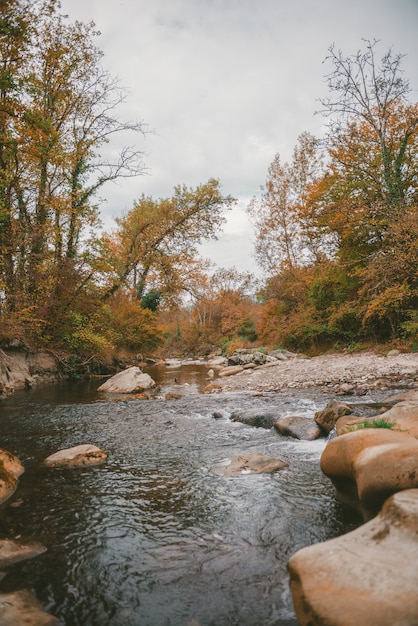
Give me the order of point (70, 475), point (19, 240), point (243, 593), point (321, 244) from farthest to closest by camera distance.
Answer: point (321, 244) → point (19, 240) → point (70, 475) → point (243, 593)

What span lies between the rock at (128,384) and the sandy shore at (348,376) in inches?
127

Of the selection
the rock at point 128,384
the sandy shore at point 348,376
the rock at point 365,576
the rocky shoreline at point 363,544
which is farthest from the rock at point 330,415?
the rock at point 128,384

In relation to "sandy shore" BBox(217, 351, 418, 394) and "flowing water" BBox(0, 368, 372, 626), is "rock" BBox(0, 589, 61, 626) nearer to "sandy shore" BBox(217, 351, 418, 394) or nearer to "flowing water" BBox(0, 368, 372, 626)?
"flowing water" BBox(0, 368, 372, 626)

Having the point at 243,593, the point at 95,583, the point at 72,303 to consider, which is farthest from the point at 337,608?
the point at 72,303

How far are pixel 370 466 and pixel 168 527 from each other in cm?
205

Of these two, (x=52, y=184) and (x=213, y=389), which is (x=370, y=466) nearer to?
(x=213, y=389)

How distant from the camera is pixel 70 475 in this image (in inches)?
189

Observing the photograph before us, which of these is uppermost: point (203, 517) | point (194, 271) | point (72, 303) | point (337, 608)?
point (194, 271)

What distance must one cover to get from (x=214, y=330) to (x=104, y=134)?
28.7 meters

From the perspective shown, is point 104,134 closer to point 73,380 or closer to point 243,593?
point 73,380

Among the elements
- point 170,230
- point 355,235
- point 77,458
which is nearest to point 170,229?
point 170,230

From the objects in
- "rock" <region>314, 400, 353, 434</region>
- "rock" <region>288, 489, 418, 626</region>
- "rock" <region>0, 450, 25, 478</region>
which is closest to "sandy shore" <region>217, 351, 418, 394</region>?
"rock" <region>314, 400, 353, 434</region>

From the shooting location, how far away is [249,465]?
4781mm

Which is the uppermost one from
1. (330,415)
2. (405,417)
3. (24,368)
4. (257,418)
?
(24,368)
